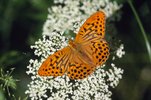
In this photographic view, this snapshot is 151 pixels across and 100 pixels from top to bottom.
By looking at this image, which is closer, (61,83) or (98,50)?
(98,50)

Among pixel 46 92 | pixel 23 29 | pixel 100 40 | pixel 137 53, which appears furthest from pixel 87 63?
pixel 23 29

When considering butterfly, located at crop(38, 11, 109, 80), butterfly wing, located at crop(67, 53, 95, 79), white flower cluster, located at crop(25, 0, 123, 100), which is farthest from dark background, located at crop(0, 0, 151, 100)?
butterfly wing, located at crop(67, 53, 95, 79)

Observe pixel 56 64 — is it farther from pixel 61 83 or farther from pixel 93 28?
pixel 93 28

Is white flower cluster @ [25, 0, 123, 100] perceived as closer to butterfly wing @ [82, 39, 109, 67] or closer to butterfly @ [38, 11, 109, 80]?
butterfly @ [38, 11, 109, 80]

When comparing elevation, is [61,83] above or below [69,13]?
below

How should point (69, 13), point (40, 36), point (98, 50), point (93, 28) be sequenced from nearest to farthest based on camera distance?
point (98, 50), point (93, 28), point (69, 13), point (40, 36)

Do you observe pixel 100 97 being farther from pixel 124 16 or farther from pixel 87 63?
pixel 124 16

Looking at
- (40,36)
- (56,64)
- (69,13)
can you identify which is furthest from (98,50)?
(40,36)
